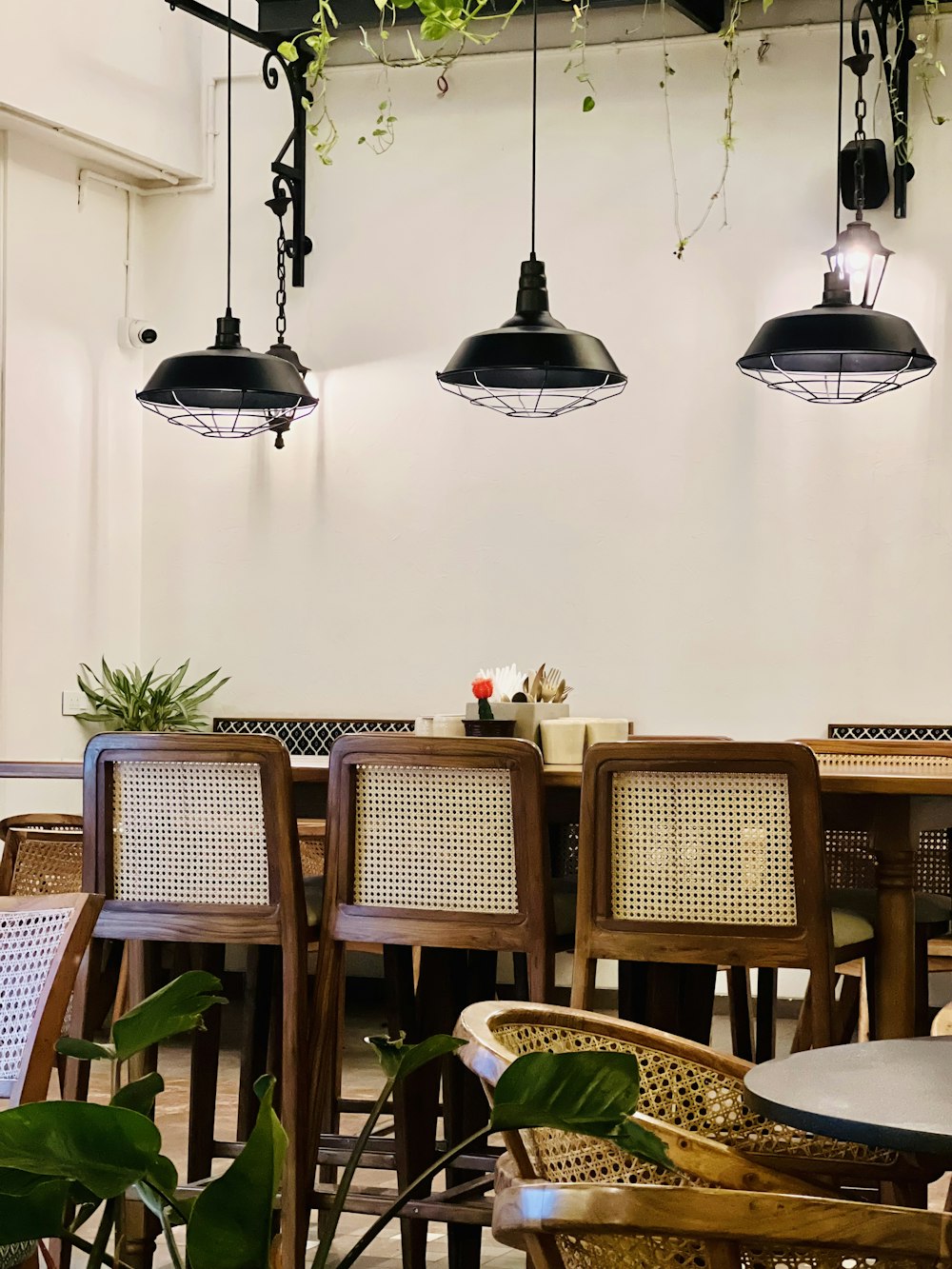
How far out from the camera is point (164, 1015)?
1.00m

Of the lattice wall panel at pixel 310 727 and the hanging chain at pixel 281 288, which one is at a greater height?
the hanging chain at pixel 281 288

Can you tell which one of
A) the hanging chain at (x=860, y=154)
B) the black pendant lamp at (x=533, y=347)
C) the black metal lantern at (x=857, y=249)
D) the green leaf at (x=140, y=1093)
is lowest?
the green leaf at (x=140, y=1093)

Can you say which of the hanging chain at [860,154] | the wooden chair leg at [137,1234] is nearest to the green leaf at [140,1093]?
the wooden chair leg at [137,1234]

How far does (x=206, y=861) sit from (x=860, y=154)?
325 centimetres

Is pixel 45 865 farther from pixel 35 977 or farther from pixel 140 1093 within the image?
pixel 140 1093

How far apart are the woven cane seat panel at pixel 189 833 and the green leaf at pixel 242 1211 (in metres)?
2.26

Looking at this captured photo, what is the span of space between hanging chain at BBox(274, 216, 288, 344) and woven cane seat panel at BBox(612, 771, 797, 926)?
4181 millimetres

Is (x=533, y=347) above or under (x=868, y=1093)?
above

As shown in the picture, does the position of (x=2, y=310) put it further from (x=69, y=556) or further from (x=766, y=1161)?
(x=766, y=1161)

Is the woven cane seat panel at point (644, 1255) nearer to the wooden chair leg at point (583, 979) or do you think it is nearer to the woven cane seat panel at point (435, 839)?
the wooden chair leg at point (583, 979)

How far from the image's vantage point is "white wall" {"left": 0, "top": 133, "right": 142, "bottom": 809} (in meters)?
6.27

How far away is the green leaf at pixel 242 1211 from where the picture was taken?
0.74 meters

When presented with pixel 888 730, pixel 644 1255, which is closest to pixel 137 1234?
pixel 644 1255

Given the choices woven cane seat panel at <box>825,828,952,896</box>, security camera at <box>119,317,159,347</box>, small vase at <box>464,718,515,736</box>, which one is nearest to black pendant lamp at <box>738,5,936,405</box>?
woven cane seat panel at <box>825,828,952,896</box>
